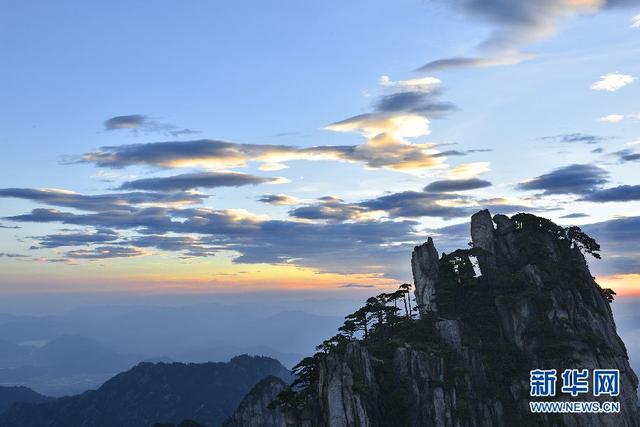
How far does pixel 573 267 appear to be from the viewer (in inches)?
3927

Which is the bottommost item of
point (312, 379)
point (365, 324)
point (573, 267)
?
point (312, 379)

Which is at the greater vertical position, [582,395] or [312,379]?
[312,379]

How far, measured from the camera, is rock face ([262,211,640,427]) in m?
80.4

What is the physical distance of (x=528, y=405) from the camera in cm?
8175

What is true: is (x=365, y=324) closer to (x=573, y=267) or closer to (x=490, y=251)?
(x=490, y=251)

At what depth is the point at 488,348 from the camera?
91000 millimetres

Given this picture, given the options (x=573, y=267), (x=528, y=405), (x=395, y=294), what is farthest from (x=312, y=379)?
(x=573, y=267)

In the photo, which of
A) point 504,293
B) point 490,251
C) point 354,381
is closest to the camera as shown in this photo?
point 354,381

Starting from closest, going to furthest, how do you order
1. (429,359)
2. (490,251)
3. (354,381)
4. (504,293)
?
(354,381), (429,359), (504,293), (490,251)

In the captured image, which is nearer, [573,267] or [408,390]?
[408,390]

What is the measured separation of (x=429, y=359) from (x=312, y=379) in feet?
68.4

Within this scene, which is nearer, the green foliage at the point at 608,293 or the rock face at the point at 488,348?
the rock face at the point at 488,348

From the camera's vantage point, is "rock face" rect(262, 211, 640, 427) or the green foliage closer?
"rock face" rect(262, 211, 640, 427)

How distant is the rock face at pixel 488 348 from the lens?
8044 centimetres
